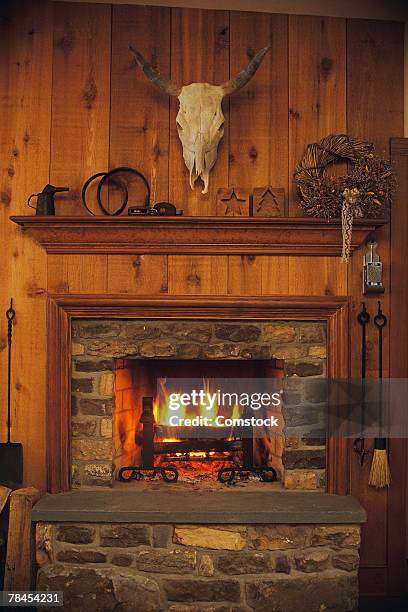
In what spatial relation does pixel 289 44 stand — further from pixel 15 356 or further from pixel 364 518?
pixel 364 518

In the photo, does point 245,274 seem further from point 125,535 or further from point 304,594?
point 304,594

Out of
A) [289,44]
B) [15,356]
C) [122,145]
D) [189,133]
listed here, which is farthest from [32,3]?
[15,356]

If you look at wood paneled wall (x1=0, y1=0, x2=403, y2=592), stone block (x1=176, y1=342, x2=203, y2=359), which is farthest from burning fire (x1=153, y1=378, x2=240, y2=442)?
wood paneled wall (x1=0, y1=0, x2=403, y2=592)

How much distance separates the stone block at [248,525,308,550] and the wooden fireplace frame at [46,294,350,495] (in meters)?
0.36

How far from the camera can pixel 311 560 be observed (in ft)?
8.79

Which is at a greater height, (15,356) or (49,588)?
(15,356)

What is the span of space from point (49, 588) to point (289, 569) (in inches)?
41.4

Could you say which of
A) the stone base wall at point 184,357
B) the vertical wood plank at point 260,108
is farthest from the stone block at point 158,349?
the vertical wood plank at point 260,108

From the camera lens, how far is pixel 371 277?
2.92 metres

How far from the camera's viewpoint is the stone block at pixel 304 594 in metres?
2.65

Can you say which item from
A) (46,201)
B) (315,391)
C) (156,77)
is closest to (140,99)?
(156,77)

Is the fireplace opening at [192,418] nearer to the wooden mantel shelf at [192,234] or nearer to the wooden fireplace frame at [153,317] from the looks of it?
the wooden fireplace frame at [153,317]

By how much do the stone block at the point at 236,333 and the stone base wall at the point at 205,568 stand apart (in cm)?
85

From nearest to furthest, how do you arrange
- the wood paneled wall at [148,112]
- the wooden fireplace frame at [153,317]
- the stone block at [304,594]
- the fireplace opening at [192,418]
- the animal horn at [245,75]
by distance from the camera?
the stone block at [304,594], the animal horn at [245,75], the wooden fireplace frame at [153,317], the wood paneled wall at [148,112], the fireplace opening at [192,418]
